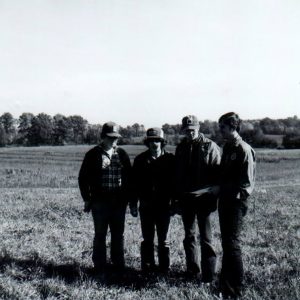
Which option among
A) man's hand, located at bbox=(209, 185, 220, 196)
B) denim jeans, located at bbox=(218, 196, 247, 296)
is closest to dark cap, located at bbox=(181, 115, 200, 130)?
man's hand, located at bbox=(209, 185, 220, 196)

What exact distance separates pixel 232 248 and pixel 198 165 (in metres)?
1.17

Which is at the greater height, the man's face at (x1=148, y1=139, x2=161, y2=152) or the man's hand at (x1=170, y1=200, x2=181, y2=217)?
the man's face at (x1=148, y1=139, x2=161, y2=152)

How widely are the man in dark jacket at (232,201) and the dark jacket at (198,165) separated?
0.43 metres

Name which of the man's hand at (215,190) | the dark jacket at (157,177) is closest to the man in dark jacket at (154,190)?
the dark jacket at (157,177)

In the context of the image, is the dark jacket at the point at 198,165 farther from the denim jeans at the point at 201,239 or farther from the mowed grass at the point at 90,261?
the mowed grass at the point at 90,261

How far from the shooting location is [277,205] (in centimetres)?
1255

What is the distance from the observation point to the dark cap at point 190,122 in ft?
17.1

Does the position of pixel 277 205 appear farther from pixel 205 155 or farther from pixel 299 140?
pixel 299 140

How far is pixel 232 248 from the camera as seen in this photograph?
4.66m

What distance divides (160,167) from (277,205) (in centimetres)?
821

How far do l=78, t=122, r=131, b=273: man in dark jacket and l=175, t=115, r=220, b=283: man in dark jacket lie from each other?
0.87m

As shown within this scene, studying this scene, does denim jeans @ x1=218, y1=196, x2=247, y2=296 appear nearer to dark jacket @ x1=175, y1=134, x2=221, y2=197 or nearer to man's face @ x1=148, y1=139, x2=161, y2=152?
dark jacket @ x1=175, y1=134, x2=221, y2=197

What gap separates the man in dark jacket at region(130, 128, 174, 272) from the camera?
5551mm

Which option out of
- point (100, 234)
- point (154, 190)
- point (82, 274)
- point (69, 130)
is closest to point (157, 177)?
point (154, 190)
